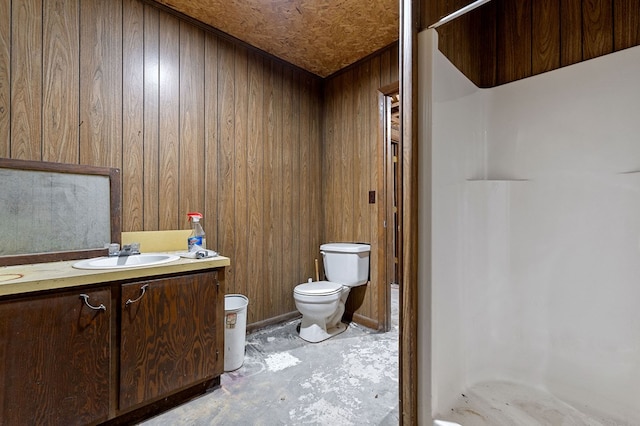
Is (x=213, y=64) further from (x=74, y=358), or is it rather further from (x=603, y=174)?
(x=603, y=174)

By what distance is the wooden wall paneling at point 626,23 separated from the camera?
116 cm

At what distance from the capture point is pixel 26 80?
1.48 m

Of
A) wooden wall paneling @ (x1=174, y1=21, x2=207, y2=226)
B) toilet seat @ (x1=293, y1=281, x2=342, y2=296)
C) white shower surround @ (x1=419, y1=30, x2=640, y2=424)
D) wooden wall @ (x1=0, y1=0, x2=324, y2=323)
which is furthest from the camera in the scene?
toilet seat @ (x1=293, y1=281, x2=342, y2=296)

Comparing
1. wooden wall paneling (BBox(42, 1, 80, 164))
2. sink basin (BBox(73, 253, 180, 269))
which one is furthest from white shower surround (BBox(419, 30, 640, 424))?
wooden wall paneling (BBox(42, 1, 80, 164))

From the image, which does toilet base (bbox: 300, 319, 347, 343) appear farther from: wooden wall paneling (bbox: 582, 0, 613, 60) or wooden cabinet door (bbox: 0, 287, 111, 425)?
wooden wall paneling (bbox: 582, 0, 613, 60)

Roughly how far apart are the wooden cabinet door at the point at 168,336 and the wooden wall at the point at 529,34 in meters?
1.62

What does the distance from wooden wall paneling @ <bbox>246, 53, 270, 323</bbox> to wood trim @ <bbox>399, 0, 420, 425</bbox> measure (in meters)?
1.60

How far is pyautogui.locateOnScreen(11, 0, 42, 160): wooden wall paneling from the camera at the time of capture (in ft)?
4.76

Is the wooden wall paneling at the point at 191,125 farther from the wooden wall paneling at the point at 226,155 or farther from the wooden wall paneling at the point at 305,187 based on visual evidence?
the wooden wall paneling at the point at 305,187

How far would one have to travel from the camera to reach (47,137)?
154 cm

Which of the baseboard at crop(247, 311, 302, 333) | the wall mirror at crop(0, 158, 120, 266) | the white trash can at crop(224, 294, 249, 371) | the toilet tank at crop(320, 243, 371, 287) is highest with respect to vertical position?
the wall mirror at crop(0, 158, 120, 266)

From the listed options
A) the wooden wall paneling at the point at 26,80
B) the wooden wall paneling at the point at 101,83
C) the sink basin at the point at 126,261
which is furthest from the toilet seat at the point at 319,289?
the wooden wall paneling at the point at 26,80

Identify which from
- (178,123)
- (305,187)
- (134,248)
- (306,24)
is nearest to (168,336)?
(134,248)

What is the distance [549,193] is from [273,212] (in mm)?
1908
